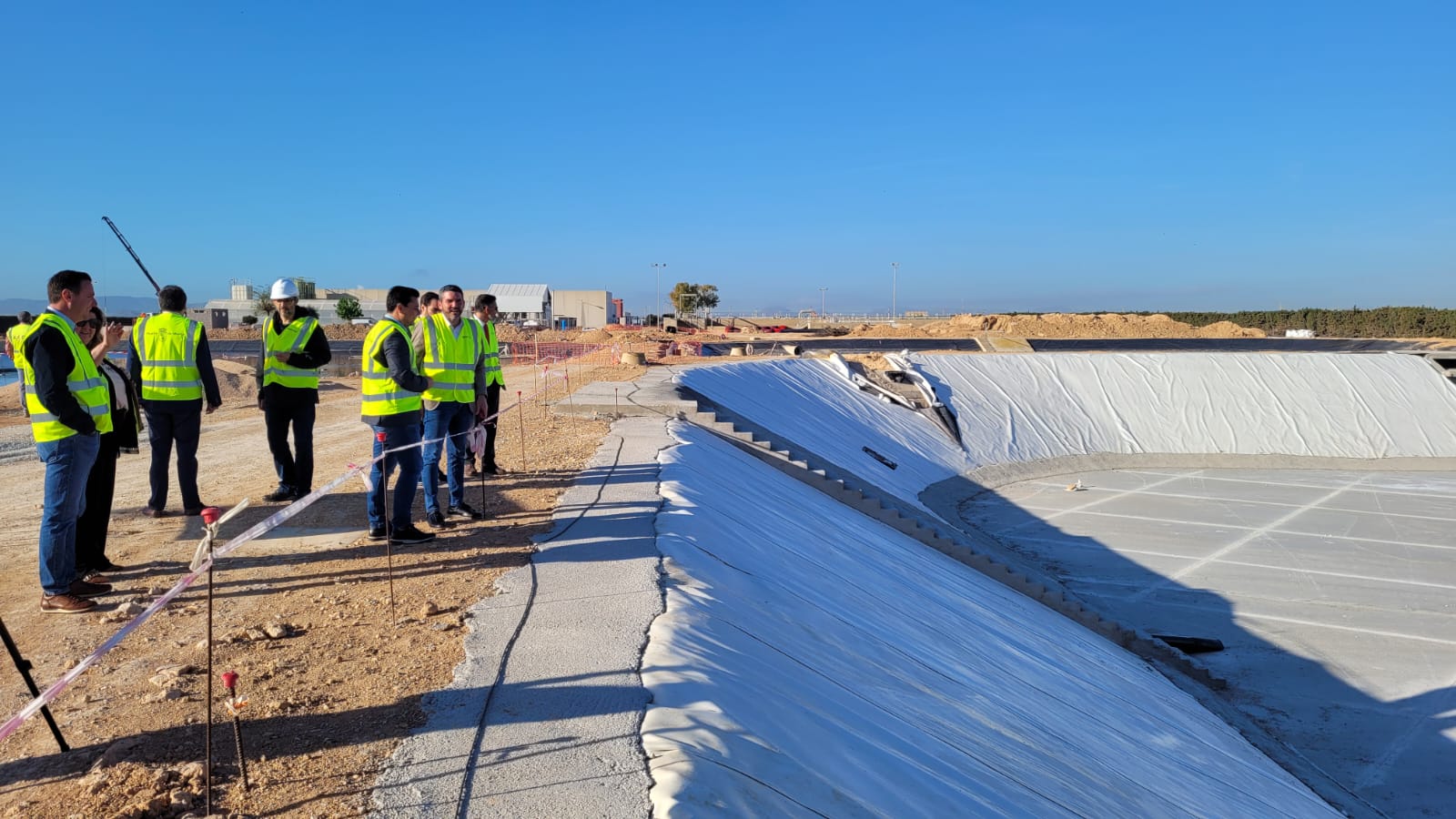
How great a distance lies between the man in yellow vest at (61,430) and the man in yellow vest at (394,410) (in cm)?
190

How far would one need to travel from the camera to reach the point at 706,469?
37.4ft

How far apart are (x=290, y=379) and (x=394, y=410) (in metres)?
1.96

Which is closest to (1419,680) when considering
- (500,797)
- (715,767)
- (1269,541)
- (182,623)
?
(1269,541)

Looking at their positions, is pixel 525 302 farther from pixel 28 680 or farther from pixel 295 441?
pixel 28 680

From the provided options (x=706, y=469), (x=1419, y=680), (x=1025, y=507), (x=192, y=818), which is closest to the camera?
(x=192, y=818)

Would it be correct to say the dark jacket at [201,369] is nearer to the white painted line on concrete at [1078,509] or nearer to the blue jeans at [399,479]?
the blue jeans at [399,479]

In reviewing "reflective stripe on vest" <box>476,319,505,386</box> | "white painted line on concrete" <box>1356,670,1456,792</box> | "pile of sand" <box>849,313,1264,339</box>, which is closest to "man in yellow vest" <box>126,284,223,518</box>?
"reflective stripe on vest" <box>476,319,505,386</box>

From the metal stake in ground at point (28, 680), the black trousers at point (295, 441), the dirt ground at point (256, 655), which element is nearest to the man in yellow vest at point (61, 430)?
the dirt ground at point (256, 655)

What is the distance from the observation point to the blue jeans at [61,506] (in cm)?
565

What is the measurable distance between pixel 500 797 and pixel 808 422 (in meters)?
20.4

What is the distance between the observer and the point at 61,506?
18.6ft

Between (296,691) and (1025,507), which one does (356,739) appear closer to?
(296,691)

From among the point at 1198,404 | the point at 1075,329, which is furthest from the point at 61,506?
the point at 1075,329

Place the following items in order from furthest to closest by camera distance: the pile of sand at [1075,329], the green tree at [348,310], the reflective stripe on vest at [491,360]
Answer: the green tree at [348,310] → the pile of sand at [1075,329] → the reflective stripe on vest at [491,360]
